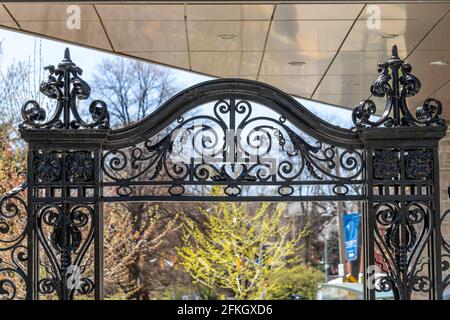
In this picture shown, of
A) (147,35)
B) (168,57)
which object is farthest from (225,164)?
(168,57)

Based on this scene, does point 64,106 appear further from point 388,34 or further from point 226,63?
point 226,63

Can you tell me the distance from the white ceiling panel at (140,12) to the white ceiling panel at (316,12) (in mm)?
963

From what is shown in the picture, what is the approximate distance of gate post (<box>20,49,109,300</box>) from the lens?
18.2ft

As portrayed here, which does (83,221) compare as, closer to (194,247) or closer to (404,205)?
(404,205)

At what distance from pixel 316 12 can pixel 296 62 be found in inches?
66.5

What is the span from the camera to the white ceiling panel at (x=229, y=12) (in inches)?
313

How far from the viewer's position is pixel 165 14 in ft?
26.9

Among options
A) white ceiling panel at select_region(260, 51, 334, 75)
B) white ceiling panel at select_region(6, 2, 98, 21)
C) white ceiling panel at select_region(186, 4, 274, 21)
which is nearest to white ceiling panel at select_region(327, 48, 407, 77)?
white ceiling panel at select_region(260, 51, 334, 75)

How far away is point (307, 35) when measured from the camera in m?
8.81

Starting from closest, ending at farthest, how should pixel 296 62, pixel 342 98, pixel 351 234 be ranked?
pixel 296 62, pixel 342 98, pixel 351 234

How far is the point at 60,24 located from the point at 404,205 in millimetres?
4378

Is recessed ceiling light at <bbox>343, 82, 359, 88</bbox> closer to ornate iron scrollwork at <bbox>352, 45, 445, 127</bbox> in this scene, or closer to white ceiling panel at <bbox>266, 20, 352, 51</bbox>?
white ceiling panel at <bbox>266, 20, 352, 51</bbox>

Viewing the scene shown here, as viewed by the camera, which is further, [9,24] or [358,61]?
[358,61]
